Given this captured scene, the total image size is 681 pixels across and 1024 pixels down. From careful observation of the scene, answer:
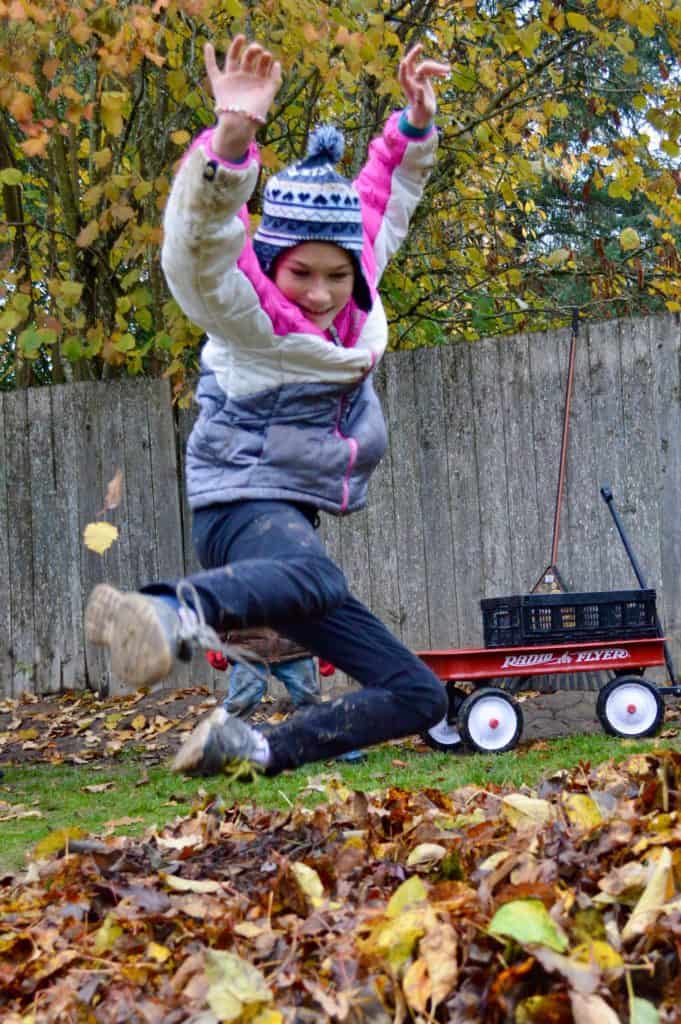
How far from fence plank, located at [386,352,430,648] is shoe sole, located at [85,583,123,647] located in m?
5.59

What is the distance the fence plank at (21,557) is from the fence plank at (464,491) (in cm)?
316

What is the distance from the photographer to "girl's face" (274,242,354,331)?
11.5ft

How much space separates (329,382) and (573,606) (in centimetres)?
394

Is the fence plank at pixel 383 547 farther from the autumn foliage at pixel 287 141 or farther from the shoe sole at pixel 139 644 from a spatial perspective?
the shoe sole at pixel 139 644

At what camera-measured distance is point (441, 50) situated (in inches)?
365

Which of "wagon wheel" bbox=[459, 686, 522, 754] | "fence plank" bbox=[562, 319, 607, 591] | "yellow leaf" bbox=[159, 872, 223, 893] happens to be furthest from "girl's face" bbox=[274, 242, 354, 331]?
"fence plank" bbox=[562, 319, 607, 591]

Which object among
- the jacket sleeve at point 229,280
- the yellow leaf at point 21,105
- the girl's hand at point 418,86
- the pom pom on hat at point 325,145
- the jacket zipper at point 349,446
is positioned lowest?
the jacket zipper at point 349,446

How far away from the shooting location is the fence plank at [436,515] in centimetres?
860

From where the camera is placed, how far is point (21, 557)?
9469 mm

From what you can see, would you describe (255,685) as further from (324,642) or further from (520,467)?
(324,642)

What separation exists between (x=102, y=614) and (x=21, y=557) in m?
6.62

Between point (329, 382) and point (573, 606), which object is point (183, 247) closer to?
point (329, 382)

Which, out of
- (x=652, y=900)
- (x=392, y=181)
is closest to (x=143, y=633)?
(x=652, y=900)

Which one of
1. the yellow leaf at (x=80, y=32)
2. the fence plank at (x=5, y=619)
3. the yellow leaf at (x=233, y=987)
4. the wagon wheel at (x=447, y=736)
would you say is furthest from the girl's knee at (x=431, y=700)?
the fence plank at (x=5, y=619)
